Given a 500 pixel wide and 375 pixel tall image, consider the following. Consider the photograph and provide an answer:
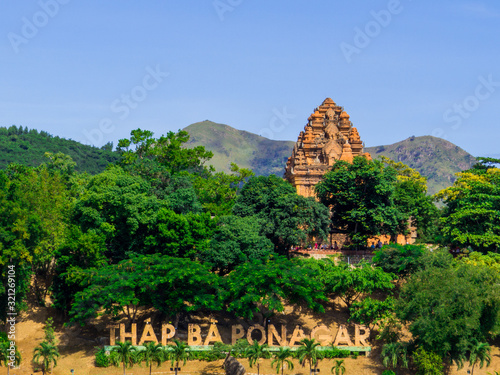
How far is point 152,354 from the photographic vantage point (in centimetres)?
4159

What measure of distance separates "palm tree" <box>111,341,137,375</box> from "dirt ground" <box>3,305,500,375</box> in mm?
471

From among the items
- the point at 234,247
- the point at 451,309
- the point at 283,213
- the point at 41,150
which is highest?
the point at 41,150

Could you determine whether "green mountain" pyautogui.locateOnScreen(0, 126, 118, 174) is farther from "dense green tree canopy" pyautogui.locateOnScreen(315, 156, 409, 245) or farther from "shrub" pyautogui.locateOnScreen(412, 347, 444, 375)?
"shrub" pyautogui.locateOnScreen(412, 347, 444, 375)

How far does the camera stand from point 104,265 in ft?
153

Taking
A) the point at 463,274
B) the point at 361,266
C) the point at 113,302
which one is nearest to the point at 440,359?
the point at 463,274

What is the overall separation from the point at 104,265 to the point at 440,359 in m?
23.0

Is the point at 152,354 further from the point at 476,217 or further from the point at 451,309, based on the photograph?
the point at 476,217

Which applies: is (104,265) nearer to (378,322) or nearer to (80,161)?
(378,322)

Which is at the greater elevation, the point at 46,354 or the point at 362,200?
the point at 362,200

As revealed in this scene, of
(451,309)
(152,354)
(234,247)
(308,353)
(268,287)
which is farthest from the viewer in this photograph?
(234,247)

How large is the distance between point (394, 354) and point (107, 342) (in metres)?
18.7

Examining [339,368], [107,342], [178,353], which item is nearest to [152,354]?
[178,353]

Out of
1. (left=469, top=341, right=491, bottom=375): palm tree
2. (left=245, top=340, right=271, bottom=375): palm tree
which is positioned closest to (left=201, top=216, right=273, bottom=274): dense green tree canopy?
(left=245, top=340, right=271, bottom=375): palm tree

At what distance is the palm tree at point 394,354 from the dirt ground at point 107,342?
54.5 inches
